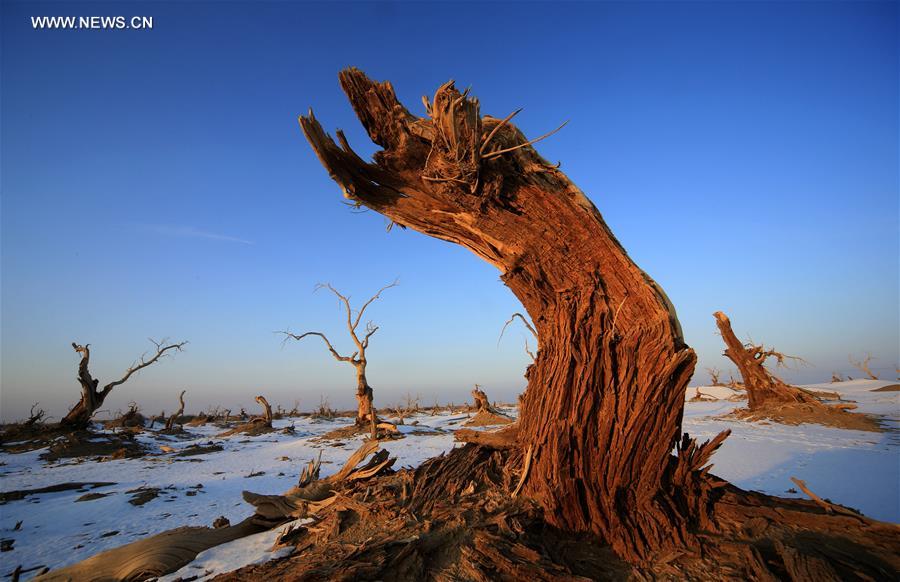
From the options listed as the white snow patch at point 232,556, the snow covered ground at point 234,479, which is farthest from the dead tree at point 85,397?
the white snow patch at point 232,556

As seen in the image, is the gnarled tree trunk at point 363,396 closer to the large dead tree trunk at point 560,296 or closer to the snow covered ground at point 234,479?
the snow covered ground at point 234,479

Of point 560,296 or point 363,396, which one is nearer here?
point 560,296

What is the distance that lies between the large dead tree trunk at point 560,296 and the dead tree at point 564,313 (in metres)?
0.01

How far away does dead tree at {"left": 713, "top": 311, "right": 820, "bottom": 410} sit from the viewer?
1356cm

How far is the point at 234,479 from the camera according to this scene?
8625 millimetres

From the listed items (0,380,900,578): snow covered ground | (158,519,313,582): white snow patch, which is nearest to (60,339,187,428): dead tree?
(0,380,900,578): snow covered ground

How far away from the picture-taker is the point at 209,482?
840 centimetres

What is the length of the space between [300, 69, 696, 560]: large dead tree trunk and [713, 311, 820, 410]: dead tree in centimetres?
1219

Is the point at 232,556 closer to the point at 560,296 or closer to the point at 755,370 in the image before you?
the point at 560,296

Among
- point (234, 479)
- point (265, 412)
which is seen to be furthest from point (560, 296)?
point (265, 412)

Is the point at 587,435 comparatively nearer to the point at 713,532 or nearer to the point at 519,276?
the point at 713,532

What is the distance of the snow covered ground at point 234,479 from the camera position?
5.03m

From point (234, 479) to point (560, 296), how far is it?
833 cm

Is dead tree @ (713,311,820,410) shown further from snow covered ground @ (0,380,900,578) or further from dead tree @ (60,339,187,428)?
dead tree @ (60,339,187,428)
